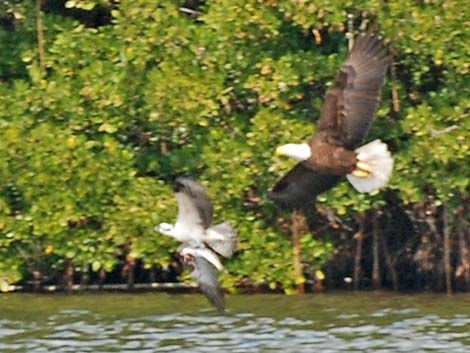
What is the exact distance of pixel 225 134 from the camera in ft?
56.6

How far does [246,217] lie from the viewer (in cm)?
1750

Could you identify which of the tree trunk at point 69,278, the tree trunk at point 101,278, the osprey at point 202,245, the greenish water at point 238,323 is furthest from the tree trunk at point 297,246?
the osprey at point 202,245

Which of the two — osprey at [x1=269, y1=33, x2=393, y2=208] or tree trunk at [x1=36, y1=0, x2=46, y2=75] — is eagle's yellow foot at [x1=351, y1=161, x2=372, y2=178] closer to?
osprey at [x1=269, y1=33, x2=393, y2=208]

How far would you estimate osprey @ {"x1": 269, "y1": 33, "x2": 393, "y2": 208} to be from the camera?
1425 cm

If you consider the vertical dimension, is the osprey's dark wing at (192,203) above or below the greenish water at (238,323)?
above

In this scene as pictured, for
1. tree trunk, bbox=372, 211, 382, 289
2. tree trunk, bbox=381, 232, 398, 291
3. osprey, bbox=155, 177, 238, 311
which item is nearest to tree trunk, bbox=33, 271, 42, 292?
tree trunk, bbox=372, 211, 382, 289

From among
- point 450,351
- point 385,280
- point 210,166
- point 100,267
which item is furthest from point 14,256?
point 450,351

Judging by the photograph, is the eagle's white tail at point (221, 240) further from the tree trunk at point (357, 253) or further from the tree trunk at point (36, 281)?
the tree trunk at point (36, 281)

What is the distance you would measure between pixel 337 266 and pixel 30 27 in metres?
3.45

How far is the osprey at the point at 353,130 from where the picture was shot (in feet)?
46.8

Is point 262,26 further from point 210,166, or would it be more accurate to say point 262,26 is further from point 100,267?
point 100,267

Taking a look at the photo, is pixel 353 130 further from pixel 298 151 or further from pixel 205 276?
pixel 205 276

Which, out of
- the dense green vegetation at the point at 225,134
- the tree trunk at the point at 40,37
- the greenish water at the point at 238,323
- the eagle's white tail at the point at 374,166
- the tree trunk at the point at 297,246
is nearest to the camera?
the eagle's white tail at the point at 374,166

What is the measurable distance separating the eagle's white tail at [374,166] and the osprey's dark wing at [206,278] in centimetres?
123
